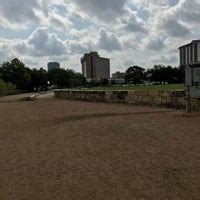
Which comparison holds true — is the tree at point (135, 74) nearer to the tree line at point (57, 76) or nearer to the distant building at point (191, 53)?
the tree line at point (57, 76)

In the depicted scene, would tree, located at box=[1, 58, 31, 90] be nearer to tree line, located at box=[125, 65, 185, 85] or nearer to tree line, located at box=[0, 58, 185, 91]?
tree line, located at box=[0, 58, 185, 91]

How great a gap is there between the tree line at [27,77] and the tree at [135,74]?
22.7 m

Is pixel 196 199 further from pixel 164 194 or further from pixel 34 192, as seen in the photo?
pixel 34 192

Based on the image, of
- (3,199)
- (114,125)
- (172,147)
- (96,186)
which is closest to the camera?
(3,199)

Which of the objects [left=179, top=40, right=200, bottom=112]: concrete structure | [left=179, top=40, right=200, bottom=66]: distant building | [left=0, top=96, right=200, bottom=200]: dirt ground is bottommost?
[left=0, top=96, right=200, bottom=200]: dirt ground

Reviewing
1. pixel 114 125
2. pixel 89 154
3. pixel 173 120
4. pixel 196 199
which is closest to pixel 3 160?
pixel 89 154

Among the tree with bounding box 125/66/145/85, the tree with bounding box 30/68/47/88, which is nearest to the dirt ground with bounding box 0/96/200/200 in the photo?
the tree with bounding box 30/68/47/88

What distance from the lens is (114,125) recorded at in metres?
11.5

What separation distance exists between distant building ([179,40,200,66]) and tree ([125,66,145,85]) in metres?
129

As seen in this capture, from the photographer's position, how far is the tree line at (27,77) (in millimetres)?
94438

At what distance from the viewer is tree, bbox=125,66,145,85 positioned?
14605 centimetres

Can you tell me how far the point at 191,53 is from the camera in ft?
47.7

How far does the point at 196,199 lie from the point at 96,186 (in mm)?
1346

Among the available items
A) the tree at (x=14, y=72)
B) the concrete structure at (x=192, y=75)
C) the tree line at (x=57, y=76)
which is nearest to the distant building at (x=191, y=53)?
the concrete structure at (x=192, y=75)
